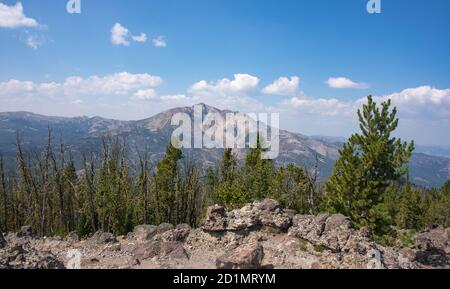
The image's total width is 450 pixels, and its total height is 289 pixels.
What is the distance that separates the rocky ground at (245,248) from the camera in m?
15.3

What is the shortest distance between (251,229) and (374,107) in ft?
37.8

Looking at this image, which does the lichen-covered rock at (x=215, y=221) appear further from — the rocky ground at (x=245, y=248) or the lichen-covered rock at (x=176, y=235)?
the lichen-covered rock at (x=176, y=235)

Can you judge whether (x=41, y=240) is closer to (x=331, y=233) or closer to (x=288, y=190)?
(x=331, y=233)

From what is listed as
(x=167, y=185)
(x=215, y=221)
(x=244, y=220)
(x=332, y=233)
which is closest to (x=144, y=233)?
(x=215, y=221)

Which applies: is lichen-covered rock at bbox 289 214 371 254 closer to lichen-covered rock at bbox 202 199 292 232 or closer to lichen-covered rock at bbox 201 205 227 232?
lichen-covered rock at bbox 202 199 292 232

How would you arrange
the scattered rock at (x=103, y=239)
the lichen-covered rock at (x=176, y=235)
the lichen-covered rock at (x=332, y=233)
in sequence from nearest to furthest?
the lichen-covered rock at (x=332, y=233), the lichen-covered rock at (x=176, y=235), the scattered rock at (x=103, y=239)

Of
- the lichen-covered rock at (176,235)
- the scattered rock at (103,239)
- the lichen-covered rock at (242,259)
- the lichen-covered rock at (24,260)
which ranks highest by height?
the lichen-covered rock at (24,260)

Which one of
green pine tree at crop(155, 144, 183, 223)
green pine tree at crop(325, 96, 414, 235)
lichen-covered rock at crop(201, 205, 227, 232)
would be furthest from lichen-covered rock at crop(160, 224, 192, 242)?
green pine tree at crop(155, 144, 183, 223)

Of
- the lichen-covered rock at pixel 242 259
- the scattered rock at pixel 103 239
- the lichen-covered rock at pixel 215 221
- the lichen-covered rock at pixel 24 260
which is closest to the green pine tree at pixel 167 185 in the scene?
the scattered rock at pixel 103 239

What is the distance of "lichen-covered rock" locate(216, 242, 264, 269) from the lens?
14742 mm

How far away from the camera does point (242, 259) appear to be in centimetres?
1490

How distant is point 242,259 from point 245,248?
818 millimetres

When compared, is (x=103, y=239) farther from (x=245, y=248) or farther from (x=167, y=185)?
(x=167, y=185)
